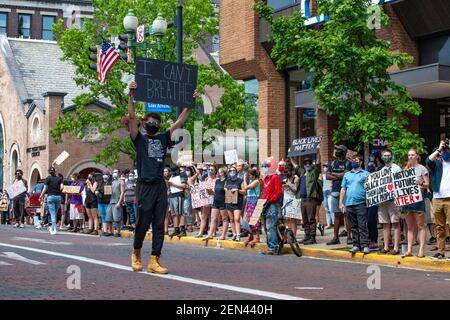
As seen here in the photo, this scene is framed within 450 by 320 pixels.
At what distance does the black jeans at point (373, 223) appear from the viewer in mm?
15758

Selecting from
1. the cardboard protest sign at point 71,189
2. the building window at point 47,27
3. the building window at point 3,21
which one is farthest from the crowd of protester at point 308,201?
the building window at point 47,27

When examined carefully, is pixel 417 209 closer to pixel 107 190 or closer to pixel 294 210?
pixel 294 210

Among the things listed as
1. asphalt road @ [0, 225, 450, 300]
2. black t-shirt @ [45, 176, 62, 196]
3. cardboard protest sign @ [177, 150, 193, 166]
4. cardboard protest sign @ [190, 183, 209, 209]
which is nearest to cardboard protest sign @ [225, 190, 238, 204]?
cardboard protest sign @ [190, 183, 209, 209]

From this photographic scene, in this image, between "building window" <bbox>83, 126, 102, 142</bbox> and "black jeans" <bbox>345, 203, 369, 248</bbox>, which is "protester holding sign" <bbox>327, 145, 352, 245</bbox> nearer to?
"black jeans" <bbox>345, 203, 369, 248</bbox>

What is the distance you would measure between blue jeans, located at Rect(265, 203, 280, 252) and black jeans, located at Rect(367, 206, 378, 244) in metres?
1.91

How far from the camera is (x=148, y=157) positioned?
10.8 metres

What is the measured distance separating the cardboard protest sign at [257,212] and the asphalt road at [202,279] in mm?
1615

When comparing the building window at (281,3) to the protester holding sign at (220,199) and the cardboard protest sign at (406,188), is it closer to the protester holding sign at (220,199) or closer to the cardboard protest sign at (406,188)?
the protester holding sign at (220,199)

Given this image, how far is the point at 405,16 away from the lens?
845 inches

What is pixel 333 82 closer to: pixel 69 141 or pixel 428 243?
pixel 428 243

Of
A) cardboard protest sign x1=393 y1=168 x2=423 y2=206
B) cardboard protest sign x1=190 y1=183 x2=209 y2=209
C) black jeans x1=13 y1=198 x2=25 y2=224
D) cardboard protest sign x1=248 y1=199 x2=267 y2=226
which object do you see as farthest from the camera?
black jeans x1=13 y1=198 x2=25 y2=224

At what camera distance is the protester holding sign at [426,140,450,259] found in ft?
46.4

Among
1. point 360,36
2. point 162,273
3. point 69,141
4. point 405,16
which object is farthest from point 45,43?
point 162,273

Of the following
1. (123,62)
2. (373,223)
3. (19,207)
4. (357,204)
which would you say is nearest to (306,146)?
(373,223)
